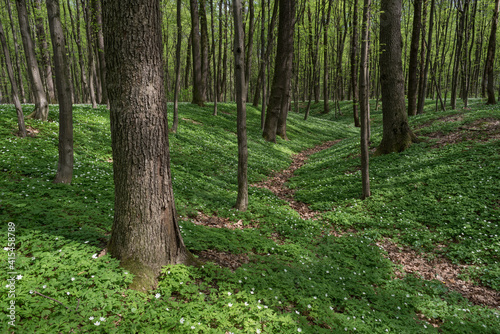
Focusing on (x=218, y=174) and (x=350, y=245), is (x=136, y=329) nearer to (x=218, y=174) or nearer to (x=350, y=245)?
(x=350, y=245)

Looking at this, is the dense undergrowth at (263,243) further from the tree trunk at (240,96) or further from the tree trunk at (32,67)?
the tree trunk at (32,67)

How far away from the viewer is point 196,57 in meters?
21.4

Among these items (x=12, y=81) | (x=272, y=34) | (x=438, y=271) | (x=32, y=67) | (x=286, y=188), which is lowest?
(x=438, y=271)

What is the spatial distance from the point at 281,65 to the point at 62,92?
1398 cm

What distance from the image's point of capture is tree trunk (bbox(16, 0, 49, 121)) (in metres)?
9.39

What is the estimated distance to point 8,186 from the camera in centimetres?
638

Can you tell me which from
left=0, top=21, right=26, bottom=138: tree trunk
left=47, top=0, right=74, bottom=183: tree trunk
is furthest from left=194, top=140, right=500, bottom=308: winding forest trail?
left=0, top=21, right=26, bottom=138: tree trunk

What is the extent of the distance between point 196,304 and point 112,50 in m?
3.83

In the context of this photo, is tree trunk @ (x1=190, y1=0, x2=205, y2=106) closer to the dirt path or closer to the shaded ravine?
the dirt path

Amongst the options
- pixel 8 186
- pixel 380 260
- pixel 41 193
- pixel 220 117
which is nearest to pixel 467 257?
pixel 380 260

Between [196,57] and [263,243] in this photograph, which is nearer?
[263,243]

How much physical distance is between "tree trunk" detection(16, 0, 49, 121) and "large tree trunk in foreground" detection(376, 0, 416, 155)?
14.7 m

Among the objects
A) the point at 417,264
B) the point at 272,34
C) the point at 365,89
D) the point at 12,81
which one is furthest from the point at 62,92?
the point at 272,34

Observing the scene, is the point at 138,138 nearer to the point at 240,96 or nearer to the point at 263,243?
the point at 263,243
